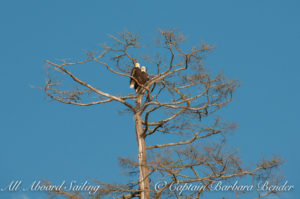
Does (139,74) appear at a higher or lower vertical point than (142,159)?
higher

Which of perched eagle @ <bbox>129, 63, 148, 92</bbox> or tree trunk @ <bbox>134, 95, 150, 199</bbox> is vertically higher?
perched eagle @ <bbox>129, 63, 148, 92</bbox>

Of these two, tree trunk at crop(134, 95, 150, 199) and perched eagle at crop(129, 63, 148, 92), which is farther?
perched eagle at crop(129, 63, 148, 92)

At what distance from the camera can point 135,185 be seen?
39.2ft

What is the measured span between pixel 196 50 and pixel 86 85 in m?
2.21

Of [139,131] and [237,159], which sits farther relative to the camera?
[139,131]

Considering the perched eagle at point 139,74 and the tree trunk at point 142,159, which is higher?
the perched eagle at point 139,74

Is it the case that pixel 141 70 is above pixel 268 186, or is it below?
above

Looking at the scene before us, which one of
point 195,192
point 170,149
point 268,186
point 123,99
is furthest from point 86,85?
point 268,186

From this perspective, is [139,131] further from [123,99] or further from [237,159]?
[237,159]

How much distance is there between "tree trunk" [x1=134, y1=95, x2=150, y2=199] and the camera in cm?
1184

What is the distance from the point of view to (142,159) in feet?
40.1

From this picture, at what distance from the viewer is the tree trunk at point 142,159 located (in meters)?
11.8

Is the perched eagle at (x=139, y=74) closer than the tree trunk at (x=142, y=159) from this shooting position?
No

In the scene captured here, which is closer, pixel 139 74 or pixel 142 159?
pixel 142 159
